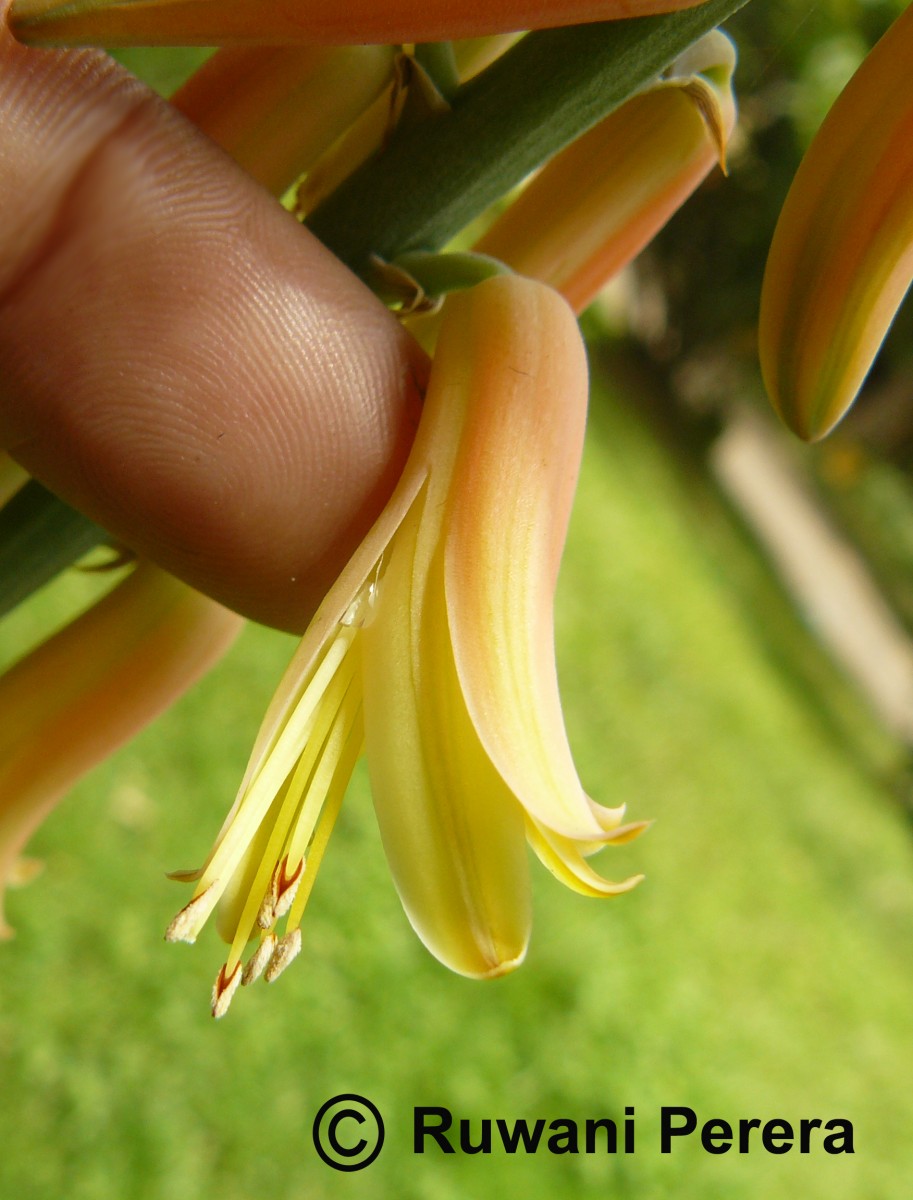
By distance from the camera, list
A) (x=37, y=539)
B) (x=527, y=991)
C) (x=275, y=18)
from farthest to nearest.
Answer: (x=527, y=991) → (x=37, y=539) → (x=275, y=18)

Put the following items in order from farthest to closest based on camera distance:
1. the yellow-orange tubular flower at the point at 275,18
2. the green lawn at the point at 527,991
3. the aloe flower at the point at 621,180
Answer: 1. the green lawn at the point at 527,991
2. the aloe flower at the point at 621,180
3. the yellow-orange tubular flower at the point at 275,18

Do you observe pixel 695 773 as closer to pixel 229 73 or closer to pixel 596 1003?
pixel 596 1003

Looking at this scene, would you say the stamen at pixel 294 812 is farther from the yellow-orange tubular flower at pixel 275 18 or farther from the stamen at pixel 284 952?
the yellow-orange tubular flower at pixel 275 18

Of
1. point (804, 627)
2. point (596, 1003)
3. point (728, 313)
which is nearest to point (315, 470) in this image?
point (596, 1003)

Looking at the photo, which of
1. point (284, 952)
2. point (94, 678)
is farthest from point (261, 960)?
point (94, 678)

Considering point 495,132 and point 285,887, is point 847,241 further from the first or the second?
point 285,887

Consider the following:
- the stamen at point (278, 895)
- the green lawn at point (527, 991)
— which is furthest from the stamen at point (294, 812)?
the green lawn at point (527, 991)
